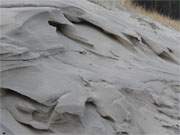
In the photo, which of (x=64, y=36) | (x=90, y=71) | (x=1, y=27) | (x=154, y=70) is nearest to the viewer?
(x=1, y=27)

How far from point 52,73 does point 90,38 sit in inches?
58.6

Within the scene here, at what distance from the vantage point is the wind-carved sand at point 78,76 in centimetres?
549

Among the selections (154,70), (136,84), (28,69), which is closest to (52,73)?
(28,69)

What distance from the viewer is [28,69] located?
5684mm

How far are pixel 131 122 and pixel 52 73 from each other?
3.49ft

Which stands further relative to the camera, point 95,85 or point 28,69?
point 95,85

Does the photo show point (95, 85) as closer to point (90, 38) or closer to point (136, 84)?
point (136, 84)

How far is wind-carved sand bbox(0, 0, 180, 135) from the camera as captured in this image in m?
5.49

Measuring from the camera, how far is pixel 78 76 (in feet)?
19.8

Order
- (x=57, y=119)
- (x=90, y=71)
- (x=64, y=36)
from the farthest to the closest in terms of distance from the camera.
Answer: (x=64, y=36), (x=90, y=71), (x=57, y=119)

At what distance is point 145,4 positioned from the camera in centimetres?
1745

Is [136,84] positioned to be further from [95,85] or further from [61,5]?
[61,5]

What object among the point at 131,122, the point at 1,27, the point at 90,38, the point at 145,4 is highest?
the point at 1,27

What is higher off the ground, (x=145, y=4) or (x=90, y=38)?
(x=90, y=38)
